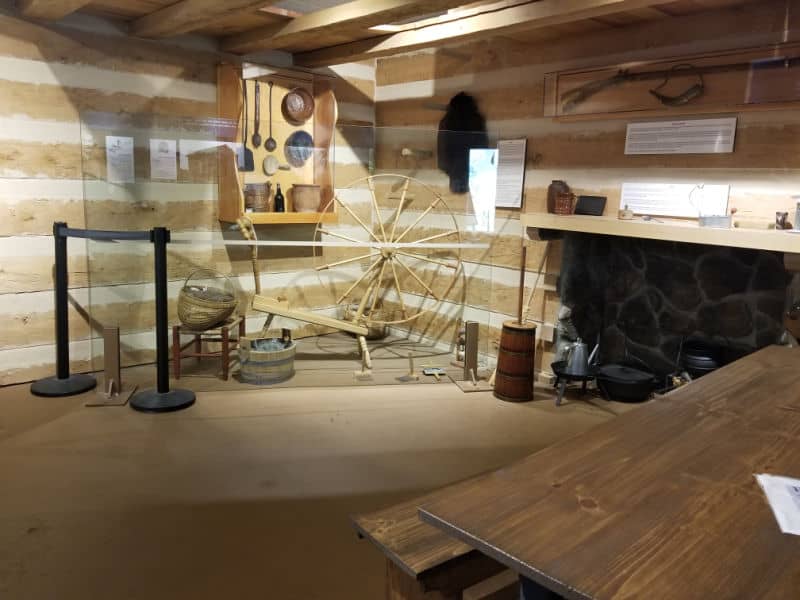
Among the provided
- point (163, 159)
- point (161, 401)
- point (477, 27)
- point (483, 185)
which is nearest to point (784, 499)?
point (477, 27)

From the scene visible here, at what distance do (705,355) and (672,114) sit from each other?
4.44 ft

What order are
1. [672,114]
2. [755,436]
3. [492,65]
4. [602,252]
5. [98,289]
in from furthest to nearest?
[492,65]
[602,252]
[98,289]
[672,114]
[755,436]

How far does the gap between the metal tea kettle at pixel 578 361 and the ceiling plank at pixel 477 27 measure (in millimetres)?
1869

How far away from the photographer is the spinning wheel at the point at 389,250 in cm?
454

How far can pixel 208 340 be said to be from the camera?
168 inches

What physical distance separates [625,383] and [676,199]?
1.12m

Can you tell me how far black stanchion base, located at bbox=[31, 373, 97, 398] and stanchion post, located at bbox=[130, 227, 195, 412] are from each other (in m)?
0.39

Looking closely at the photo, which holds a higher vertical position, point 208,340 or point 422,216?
point 422,216

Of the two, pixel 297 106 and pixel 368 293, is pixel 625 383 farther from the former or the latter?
pixel 297 106

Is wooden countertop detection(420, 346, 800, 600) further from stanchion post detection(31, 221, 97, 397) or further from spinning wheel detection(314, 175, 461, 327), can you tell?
stanchion post detection(31, 221, 97, 397)

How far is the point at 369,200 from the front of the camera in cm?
460

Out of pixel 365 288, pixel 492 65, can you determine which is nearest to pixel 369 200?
pixel 365 288

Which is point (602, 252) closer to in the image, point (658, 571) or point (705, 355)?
Result: point (705, 355)

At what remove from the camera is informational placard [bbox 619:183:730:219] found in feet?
11.4
